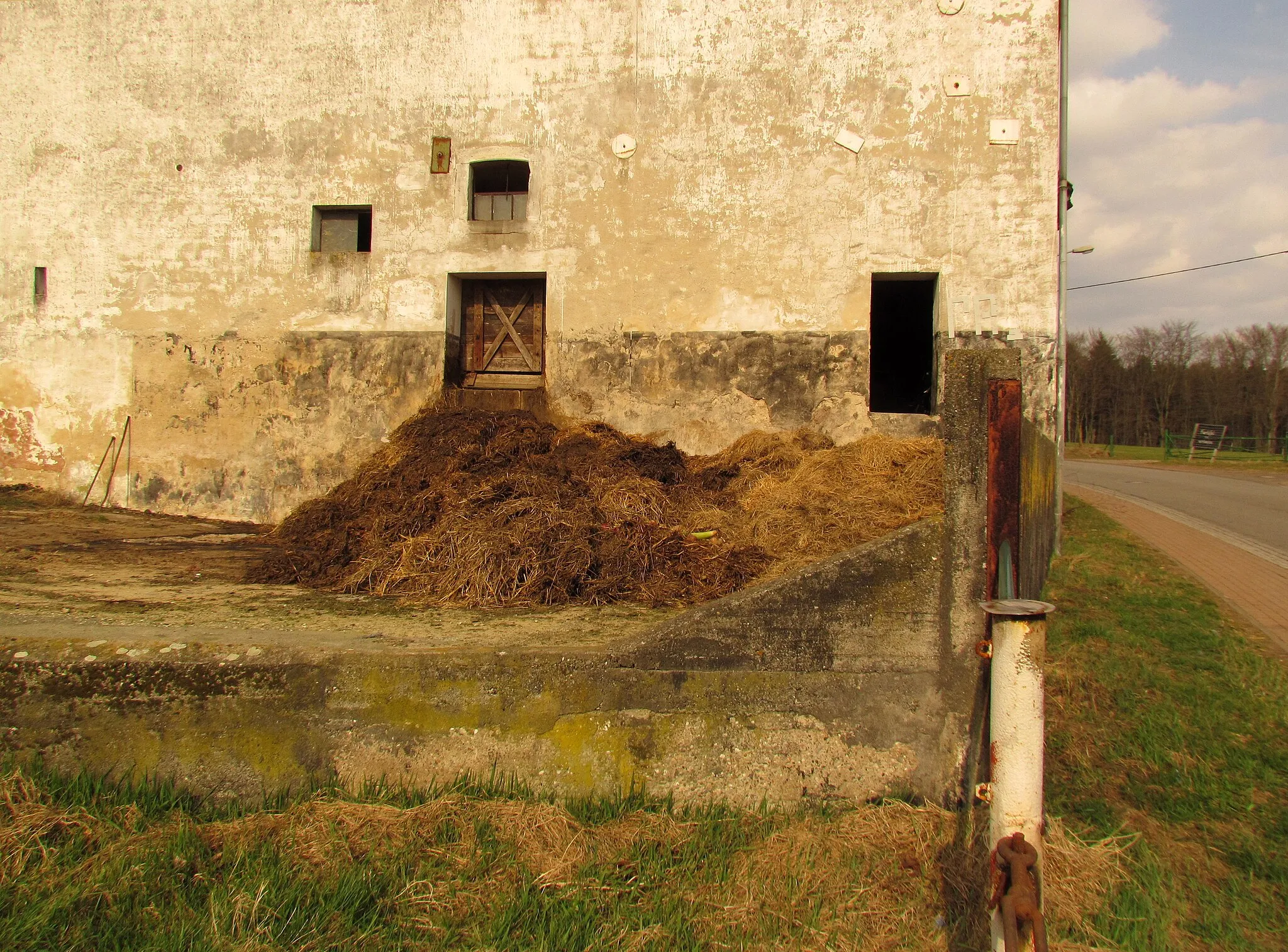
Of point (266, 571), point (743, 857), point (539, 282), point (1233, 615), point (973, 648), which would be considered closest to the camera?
point (743, 857)

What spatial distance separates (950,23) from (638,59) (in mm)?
3307

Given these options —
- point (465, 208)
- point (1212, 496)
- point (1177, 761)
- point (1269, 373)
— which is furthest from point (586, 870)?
point (1269, 373)

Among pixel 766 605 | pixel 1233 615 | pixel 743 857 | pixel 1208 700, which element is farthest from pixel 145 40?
pixel 1233 615

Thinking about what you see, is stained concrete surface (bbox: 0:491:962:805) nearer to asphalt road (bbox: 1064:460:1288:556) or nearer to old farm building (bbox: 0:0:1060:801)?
old farm building (bbox: 0:0:1060:801)

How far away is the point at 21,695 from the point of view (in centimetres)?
367

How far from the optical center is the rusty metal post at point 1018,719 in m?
2.54

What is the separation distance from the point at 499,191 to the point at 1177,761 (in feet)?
27.3

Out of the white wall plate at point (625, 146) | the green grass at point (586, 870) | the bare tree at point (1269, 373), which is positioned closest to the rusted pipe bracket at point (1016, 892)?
the green grass at point (586, 870)

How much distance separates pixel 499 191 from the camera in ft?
30.0

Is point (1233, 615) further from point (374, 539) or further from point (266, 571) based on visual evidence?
point (266, 571)

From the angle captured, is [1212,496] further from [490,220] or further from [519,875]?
[519,875]

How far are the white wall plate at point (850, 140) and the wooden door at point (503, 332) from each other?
3624 mm

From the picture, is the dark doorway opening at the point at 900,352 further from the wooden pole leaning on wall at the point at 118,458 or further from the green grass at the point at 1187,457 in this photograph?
the green grass at the point at 1187,457

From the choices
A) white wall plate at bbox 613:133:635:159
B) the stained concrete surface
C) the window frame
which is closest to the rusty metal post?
the stained concrete surface
